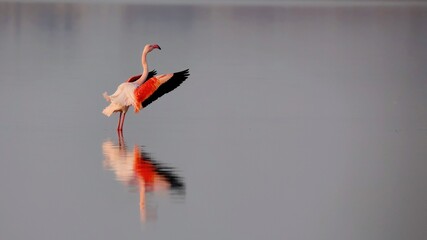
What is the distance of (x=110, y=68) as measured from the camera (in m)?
25.8

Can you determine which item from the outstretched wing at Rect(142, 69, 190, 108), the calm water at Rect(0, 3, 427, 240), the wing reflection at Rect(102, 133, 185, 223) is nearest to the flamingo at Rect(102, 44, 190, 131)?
the outstretched wing at Rect(142, 69, 190, 108)

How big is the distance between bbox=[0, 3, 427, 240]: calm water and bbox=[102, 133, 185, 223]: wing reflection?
0.7 inches

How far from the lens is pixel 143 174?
13.8m

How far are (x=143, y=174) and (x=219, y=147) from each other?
2.13 metres

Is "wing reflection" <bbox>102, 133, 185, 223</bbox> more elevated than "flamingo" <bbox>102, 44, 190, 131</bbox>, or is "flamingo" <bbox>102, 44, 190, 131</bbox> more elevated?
"flamingo" <bbox>102, 44, 190, 131</bbox>

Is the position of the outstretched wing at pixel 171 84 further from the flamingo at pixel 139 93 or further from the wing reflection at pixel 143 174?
the wing reflection at pixel 143 174

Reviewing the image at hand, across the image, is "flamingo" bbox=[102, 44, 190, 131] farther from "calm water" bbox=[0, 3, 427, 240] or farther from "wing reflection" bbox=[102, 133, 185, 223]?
"wing reflection" bbox=[102, 133, 185, 223]

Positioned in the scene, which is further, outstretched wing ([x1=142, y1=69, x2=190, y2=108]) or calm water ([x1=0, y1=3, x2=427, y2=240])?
outstretched wing ([x1=142, y1=69, x2=190, y2=108])

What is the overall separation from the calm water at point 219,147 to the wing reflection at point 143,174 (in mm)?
18

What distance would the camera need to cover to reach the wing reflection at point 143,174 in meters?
12.5

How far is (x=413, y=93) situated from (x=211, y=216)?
10884mm

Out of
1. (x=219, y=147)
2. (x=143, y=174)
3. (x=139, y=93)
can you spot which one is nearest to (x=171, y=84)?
(x=139, y=93)

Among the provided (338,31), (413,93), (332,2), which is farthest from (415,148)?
(332,2)

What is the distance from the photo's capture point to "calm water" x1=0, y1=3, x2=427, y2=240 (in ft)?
38.7
